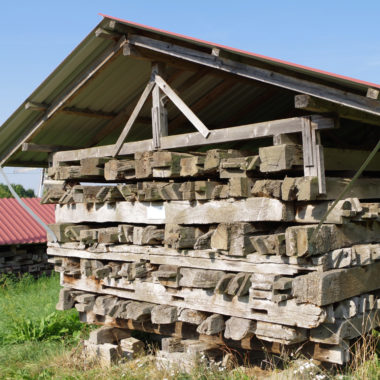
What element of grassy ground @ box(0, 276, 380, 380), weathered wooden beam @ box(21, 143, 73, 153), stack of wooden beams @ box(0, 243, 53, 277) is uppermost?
weathered wooden beam @ box(21, 143, 73, 153)

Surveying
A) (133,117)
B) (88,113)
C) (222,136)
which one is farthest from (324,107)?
(88,113)

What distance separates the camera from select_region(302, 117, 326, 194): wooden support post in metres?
4.70

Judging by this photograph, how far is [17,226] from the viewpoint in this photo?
13898 mm

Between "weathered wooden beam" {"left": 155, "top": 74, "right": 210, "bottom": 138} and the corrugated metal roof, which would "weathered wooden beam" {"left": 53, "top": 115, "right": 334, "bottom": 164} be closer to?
"weathered wooden beam" {"left": 155, "top": 74, "right": 210, "bottom": 138}

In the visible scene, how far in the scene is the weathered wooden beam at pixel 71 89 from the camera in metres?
6.30

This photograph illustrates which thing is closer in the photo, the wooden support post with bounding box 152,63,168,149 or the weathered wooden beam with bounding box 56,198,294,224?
the weathered wooden beam with bounding box 56,198,294,224

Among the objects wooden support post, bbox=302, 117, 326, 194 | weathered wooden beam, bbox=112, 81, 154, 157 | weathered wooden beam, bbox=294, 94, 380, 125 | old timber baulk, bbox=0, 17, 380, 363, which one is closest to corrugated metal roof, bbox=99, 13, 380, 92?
old timber baulk, bbox=0, 17, 380, 363

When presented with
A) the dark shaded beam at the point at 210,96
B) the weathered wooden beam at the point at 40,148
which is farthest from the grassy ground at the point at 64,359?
the dark shaded beam at the point at 210,96

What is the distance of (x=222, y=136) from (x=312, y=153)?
1.11 m

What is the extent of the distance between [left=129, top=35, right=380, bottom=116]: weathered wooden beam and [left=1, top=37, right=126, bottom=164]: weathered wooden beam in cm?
35

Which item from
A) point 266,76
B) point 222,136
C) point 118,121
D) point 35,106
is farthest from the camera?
point 118,121

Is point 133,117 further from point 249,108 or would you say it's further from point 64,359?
point 64,359

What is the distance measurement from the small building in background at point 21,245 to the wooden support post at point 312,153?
33.2 ft

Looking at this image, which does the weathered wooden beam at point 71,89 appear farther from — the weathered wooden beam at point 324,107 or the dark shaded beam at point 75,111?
the weathered wooden beam at point 324,107
